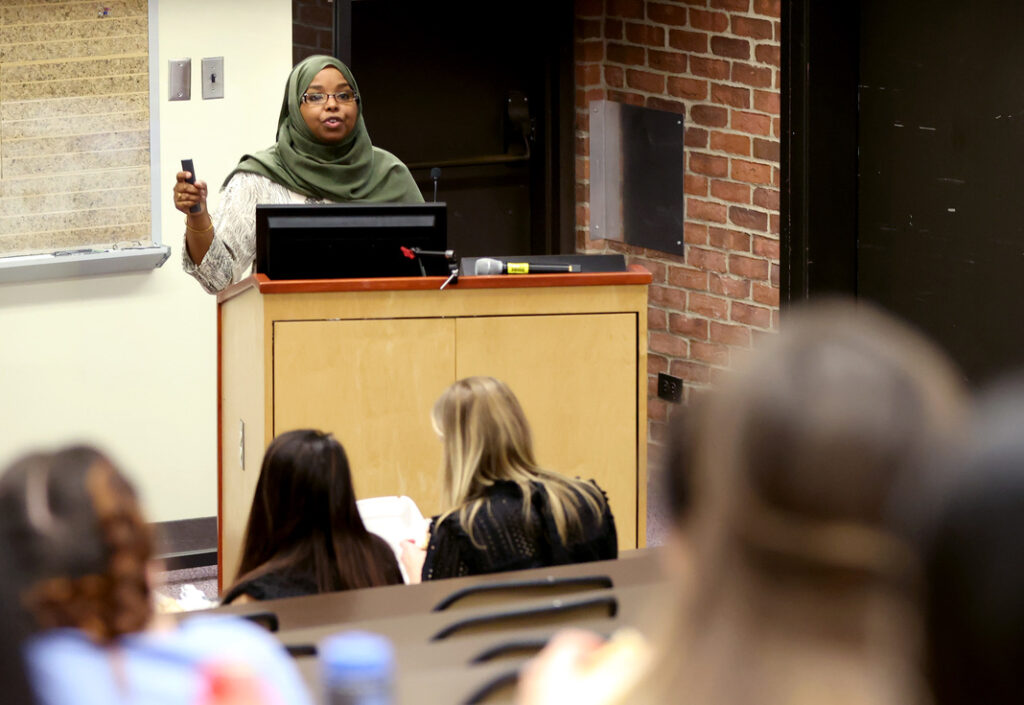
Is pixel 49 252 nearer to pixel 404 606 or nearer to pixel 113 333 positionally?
pixel 113 333

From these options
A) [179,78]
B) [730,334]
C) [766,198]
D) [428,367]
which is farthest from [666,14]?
[428,367]

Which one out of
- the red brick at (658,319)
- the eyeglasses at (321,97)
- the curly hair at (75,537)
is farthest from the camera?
the red brick at (658,319)

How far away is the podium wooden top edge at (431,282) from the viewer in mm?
3223

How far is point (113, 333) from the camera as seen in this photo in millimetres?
4324

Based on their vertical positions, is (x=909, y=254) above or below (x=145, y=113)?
below

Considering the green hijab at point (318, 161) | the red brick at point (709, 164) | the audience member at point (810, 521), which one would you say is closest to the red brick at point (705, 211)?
the red brick at point (709, 164)

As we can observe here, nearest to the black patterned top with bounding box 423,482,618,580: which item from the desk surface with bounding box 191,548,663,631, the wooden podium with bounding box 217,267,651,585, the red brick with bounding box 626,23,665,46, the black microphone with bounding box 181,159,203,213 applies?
the desk surface with bounding box 191,548,663,631

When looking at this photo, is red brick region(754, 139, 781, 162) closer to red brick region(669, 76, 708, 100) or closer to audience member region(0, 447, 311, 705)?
red brick region(669, 76, 708, 100)

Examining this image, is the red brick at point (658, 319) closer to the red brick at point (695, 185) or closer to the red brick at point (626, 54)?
the red brick at point (695, 185)

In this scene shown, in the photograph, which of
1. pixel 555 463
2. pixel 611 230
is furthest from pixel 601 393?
pixel 611 230

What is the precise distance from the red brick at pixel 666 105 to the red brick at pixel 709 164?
0.17 metres

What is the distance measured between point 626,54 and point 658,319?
0.97 meters

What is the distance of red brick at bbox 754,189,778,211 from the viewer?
4.85 m

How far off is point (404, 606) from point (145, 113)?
8.65ft
